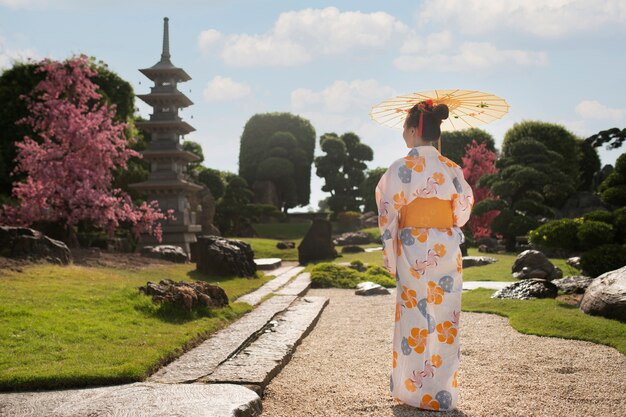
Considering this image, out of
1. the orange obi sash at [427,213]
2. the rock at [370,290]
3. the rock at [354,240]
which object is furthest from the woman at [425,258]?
the rock at [354,240]

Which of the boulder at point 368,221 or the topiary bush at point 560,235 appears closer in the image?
the topiary bush at point 560,235

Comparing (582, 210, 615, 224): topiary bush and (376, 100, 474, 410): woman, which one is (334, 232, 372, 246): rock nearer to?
(582, 210, 615, 224): topiary bush

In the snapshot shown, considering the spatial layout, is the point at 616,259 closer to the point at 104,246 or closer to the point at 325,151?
the point at 104,246

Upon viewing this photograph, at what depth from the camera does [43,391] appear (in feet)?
14.3

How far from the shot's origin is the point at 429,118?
4.50m

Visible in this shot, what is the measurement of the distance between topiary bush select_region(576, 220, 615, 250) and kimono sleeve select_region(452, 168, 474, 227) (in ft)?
21.1

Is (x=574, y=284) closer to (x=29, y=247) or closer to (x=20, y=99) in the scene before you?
(x=29, y=247)

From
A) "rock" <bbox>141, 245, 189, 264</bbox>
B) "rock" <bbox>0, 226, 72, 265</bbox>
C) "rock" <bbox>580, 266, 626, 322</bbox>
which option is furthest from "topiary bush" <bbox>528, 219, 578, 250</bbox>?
"rock" <bbox>141, 245, 189, 264</bbox>

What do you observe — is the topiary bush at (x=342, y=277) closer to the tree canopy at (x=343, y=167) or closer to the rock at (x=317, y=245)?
the rock at (x=317, y=245)

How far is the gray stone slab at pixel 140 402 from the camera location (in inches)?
143

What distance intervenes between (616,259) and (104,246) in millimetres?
14495

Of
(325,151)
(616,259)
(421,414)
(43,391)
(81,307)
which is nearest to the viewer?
(421,414)

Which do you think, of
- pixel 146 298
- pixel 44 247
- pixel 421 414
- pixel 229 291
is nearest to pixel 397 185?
pixel 421 414

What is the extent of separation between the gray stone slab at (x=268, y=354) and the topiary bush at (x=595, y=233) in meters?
5.11
